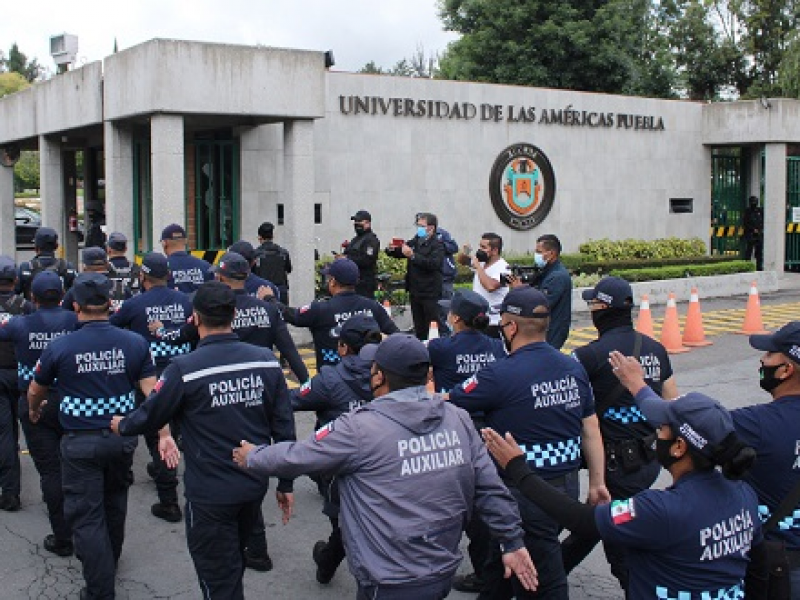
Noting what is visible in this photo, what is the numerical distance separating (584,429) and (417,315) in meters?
7.52

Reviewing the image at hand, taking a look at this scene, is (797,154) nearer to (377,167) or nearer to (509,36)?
(509,36)

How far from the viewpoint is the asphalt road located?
235 inches

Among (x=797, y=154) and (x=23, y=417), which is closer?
(x=23, y=417)

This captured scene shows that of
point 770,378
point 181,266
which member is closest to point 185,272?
point 181,266

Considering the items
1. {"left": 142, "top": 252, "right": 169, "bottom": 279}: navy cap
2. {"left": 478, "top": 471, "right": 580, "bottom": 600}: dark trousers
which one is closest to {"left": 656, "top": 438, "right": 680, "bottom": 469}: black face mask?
{"left": 478, "top": 471, "right": 580, "bottom": 600}: dark trousers

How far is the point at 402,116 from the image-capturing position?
18.2 metres

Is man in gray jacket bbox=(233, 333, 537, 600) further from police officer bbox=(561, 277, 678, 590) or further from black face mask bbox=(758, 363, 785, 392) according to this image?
police officer bbox=(561, 277, 678, 590)

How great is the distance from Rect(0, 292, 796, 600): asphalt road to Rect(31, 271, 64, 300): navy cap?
1749 mm

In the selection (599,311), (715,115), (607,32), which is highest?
(607,32)

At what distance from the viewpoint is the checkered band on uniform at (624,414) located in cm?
560

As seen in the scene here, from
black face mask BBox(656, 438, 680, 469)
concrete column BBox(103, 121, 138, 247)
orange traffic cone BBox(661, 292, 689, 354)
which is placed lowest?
orange traffic cone BBox(661, 292, 689, 354)

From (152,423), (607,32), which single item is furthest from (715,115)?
(152,423)

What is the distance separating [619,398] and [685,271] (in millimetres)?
15650

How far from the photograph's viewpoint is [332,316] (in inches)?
291
